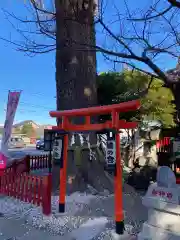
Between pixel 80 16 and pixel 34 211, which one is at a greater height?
pixel 80 16

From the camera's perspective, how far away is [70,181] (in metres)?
6.99

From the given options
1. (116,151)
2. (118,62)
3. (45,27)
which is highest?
(45,27)

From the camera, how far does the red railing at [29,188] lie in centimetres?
552

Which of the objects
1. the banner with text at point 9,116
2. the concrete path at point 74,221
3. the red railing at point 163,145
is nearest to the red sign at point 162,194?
the concrete path at point 74,221

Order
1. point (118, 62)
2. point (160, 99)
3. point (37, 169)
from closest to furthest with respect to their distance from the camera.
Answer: point (118, 62)
point (37, 169)
point (160, 99)

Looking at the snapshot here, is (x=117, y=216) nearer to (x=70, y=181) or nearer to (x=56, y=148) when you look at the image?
(x=56, y=148)

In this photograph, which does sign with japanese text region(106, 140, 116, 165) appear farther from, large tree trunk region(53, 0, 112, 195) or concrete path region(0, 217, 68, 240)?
large tree trunk region(53, 0, 112, 195)

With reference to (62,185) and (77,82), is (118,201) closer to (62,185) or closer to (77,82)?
(62,185)

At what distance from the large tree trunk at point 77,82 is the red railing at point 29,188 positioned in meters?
0.96

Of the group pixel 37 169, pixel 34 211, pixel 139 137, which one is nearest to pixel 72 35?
pixel 34 211

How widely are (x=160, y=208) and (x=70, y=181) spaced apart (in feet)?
11.7

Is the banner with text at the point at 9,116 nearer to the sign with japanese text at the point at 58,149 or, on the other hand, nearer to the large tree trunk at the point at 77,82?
the large tree trunk at the point at 77,82

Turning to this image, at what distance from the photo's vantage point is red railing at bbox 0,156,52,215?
18.1 ft

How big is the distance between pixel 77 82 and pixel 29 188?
2.77m
